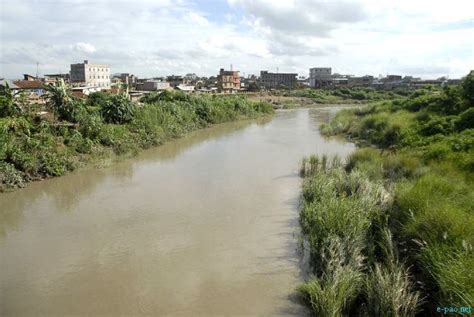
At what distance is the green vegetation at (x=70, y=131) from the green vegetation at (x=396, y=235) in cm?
1130

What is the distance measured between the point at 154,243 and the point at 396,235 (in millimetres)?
5975

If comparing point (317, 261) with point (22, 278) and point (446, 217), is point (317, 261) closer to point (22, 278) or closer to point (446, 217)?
point (446, 217)

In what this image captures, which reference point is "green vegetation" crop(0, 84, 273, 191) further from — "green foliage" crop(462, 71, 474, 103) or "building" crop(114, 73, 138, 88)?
"building" crop(114, 73, 138, 88)

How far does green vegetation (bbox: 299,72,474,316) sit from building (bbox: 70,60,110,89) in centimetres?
7085

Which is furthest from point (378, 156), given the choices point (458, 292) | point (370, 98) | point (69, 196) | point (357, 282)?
point (370, 98)

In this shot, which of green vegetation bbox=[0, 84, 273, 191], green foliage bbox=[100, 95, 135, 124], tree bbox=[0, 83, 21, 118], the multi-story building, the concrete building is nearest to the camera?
green vegetation bbox=[0, 84, 273, 191]

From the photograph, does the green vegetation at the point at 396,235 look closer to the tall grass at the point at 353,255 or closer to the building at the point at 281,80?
the tall grass at the point at 353,255

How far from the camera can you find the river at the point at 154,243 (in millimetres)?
7797

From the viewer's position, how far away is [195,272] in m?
8.78

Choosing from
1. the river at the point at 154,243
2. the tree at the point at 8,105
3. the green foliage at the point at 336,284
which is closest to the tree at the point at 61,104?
the tree at the point at 8,105

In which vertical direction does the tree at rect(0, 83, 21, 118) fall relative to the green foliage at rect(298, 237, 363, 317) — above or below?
above

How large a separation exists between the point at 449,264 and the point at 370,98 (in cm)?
7307

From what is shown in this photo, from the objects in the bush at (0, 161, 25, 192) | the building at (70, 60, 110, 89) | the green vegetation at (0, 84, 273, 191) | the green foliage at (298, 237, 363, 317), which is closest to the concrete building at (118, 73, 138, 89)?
the building at (70, 60, 110, 89)

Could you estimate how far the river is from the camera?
307 inches
